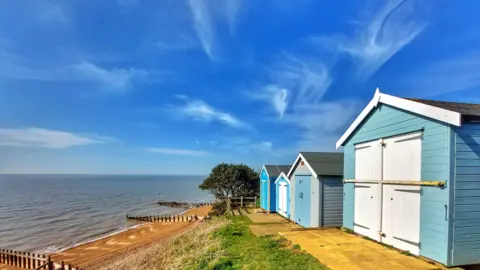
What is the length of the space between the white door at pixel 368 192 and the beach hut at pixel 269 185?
11.2 m

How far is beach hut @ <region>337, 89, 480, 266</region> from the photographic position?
6293 millimetres

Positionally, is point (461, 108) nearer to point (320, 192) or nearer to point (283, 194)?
point (320, 192)

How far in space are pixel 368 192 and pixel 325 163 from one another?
4138 mm

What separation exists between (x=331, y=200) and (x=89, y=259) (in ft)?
56.0

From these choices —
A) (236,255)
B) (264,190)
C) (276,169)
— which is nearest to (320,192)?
(236,255)

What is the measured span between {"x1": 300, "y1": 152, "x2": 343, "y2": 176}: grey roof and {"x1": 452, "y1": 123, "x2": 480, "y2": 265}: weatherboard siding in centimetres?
603

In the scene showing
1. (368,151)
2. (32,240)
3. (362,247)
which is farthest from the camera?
(32,240)

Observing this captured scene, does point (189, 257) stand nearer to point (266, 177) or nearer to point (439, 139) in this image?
point (439, 139)

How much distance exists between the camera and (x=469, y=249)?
248 inches

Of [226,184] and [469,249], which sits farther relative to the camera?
[226,184]

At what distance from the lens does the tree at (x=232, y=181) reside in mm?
33594

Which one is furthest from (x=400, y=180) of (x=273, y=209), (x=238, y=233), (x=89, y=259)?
(x=89, y=259)

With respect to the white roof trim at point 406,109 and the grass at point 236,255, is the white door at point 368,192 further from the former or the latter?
the grass at point 236,255

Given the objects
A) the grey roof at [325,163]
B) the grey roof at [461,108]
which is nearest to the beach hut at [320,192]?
the grey roof at [325,163]
